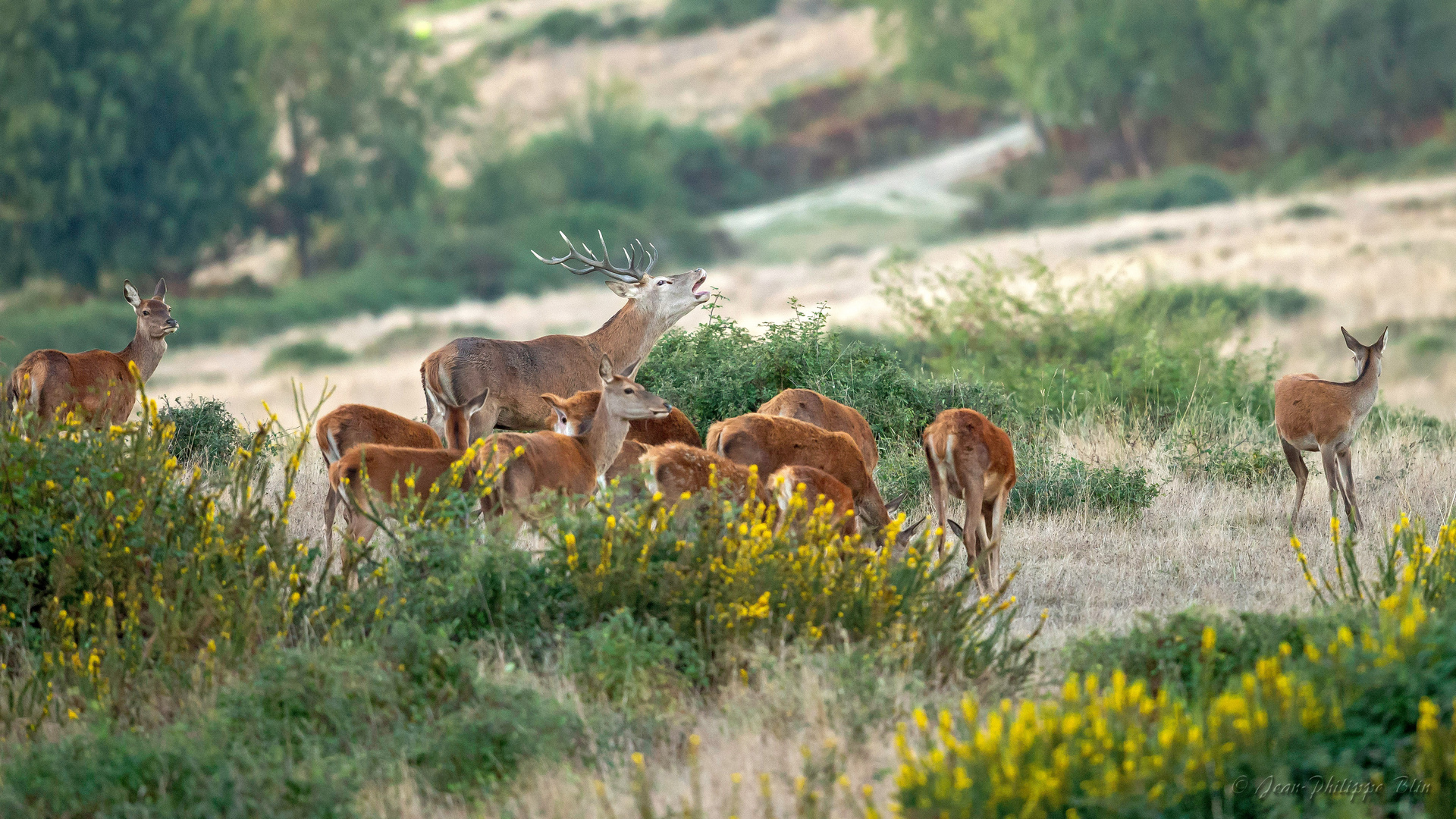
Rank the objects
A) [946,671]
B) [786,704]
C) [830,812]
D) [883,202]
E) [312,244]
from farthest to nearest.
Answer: [883,202], [312,244], [946,671], [786,704], [830,812]

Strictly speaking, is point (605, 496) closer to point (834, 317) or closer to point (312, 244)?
point (834, 317)

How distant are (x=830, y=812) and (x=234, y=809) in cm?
199

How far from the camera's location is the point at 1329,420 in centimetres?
965

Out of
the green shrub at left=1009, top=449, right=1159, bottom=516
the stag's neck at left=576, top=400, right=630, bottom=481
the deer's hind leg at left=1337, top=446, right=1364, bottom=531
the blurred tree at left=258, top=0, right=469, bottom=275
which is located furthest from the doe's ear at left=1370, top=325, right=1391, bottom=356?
the blurred tree at left=258, top=0, right=469, bottom=275

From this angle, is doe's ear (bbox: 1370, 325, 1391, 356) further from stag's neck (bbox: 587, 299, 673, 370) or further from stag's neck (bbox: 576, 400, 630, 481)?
stag's neck (bbox: 587, 299, 673, 370)

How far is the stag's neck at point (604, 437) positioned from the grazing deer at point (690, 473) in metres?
1.28

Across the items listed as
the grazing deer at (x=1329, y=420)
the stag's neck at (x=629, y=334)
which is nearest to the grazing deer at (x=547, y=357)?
the stag's neck at (x=629, y=334)

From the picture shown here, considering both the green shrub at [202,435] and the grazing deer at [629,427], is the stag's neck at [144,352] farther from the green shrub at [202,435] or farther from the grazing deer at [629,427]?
the grazing deer at [629,427]

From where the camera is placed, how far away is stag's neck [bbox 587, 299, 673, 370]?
11.9 metres

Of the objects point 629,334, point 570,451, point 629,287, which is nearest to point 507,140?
point 629,287

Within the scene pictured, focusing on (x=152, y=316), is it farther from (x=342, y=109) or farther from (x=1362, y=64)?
(x=1362, y=64)

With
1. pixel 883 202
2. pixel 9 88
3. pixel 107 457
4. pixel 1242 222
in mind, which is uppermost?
pixel 9 88

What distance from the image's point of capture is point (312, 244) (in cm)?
5916

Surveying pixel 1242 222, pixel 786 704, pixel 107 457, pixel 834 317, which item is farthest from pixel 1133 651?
pixel 1242 222
